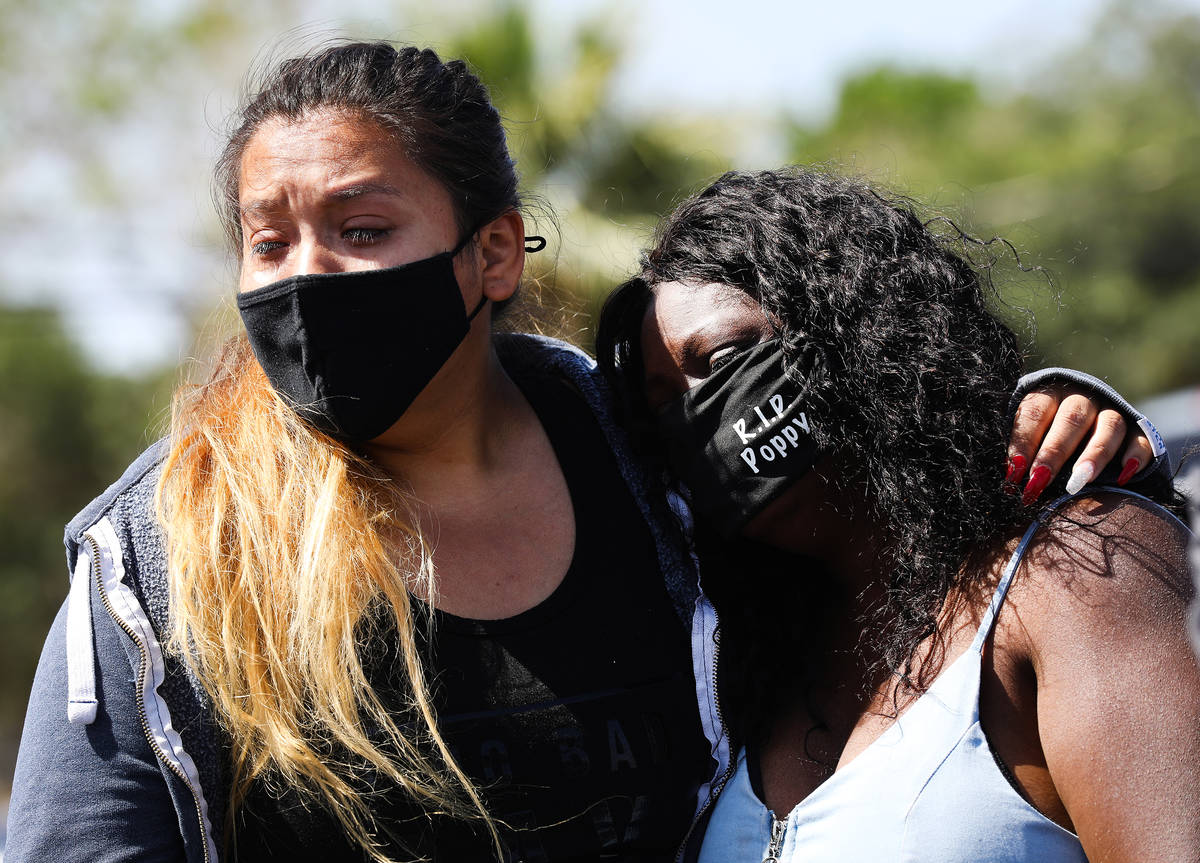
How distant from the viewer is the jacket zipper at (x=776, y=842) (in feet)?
7.46

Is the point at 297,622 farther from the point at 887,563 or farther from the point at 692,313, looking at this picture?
the point at 887,563

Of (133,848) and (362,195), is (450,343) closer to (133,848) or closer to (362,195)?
(362,195)

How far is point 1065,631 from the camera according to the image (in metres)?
2.02

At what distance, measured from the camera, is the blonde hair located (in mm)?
2180

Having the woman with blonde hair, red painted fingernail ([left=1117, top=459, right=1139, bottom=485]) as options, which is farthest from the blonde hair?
red painted fingernail ([left=1117, top=459, right=1139, bottom=485])

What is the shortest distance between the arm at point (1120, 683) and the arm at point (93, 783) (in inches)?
62.4

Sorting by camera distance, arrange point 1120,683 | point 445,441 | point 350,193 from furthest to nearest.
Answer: point 445,441
point 350,193
point 1120,683

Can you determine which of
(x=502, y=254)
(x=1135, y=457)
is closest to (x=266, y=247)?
(x=502, y=254)

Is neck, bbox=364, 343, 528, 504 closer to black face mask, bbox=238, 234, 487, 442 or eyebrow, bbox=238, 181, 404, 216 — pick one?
black face mask, bbox=238, 234, 487, 442

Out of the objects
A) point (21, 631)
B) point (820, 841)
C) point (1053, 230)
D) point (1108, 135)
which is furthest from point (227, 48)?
point (1108, 135)

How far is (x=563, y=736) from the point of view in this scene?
7.65ft

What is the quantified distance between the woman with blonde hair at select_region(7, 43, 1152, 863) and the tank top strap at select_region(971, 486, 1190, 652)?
0.12 meters

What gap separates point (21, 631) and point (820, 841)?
13889 mm

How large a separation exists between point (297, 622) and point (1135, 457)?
161cm
